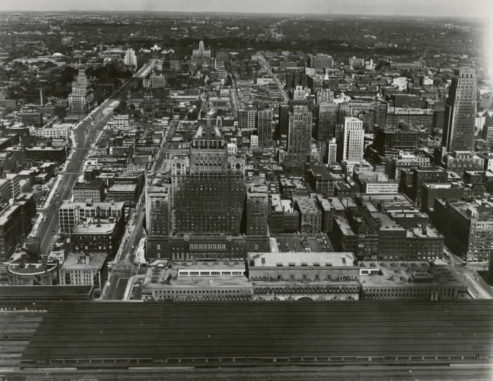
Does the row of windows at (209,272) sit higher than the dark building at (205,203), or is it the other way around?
the dark building at (205,203)

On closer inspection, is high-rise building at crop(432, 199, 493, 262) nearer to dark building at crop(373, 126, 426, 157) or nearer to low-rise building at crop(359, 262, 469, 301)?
low-rise building at crop(359, 262, 469, 301)

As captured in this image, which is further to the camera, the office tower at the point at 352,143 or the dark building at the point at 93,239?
the office tower at the point at 352,143

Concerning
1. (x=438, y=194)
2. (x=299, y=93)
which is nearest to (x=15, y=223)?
(x=438, y=194)


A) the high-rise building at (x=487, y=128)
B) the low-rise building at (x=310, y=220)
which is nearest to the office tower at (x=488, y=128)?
the high-rise building at (x=487, y=128)

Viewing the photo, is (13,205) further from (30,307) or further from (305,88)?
(305,88)

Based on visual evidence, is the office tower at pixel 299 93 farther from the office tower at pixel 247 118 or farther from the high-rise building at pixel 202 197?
the high-rise building at pixel 202 197

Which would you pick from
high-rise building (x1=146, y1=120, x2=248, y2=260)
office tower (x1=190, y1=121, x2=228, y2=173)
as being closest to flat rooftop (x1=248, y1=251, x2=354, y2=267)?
high-rise building (x1=146, y1=120, x2=248, y2=260)
